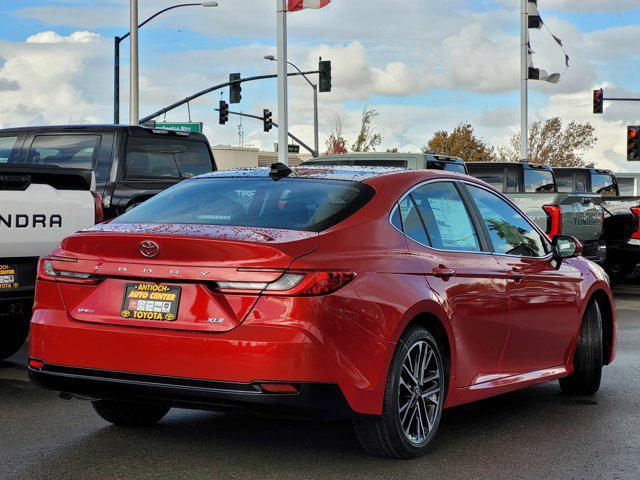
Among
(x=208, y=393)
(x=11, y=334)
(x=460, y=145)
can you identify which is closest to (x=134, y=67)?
(x=11, y=334)

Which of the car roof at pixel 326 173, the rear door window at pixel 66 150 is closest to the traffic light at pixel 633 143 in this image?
the rear door window at pixel 66 150

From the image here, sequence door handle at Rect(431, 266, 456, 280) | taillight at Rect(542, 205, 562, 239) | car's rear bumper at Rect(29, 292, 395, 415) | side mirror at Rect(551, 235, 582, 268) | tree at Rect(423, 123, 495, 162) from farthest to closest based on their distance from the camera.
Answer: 1. tree at Rect(423, 123, 495, 162)
2. taillight at Rect(542, 205, 562, 239)
3. side mirror at Rect(551, 235, 582, 268)
4. door handle at Rect(431, 266, 456, 280)
5. car's rear bumper at Rect(29, 292, 395, 415)

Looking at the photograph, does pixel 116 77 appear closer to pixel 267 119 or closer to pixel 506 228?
pixel 267 119

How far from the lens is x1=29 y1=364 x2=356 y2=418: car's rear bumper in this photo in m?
5.27

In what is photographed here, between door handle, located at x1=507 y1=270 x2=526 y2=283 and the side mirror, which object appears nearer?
door handle, located at x1=507 y1=270 x2=526 y2=283

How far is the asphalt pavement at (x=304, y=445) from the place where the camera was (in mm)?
5695

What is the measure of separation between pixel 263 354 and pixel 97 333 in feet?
2.95

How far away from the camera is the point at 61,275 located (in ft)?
19.1

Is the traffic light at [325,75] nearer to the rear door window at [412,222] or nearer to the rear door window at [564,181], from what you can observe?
the rear door window at [564,181]

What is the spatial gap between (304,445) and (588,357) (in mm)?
2648

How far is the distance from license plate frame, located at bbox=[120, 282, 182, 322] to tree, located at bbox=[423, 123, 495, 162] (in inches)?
2920

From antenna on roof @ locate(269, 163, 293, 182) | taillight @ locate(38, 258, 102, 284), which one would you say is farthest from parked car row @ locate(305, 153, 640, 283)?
taillight @ locate(38, 258, 102, 284)

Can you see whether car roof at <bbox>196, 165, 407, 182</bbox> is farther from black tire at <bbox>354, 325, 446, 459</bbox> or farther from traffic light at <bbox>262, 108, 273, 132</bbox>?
traffic light at <bbox>262, 108, 273, 132</bbox>

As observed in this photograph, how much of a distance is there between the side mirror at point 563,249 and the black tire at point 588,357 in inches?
23.6
